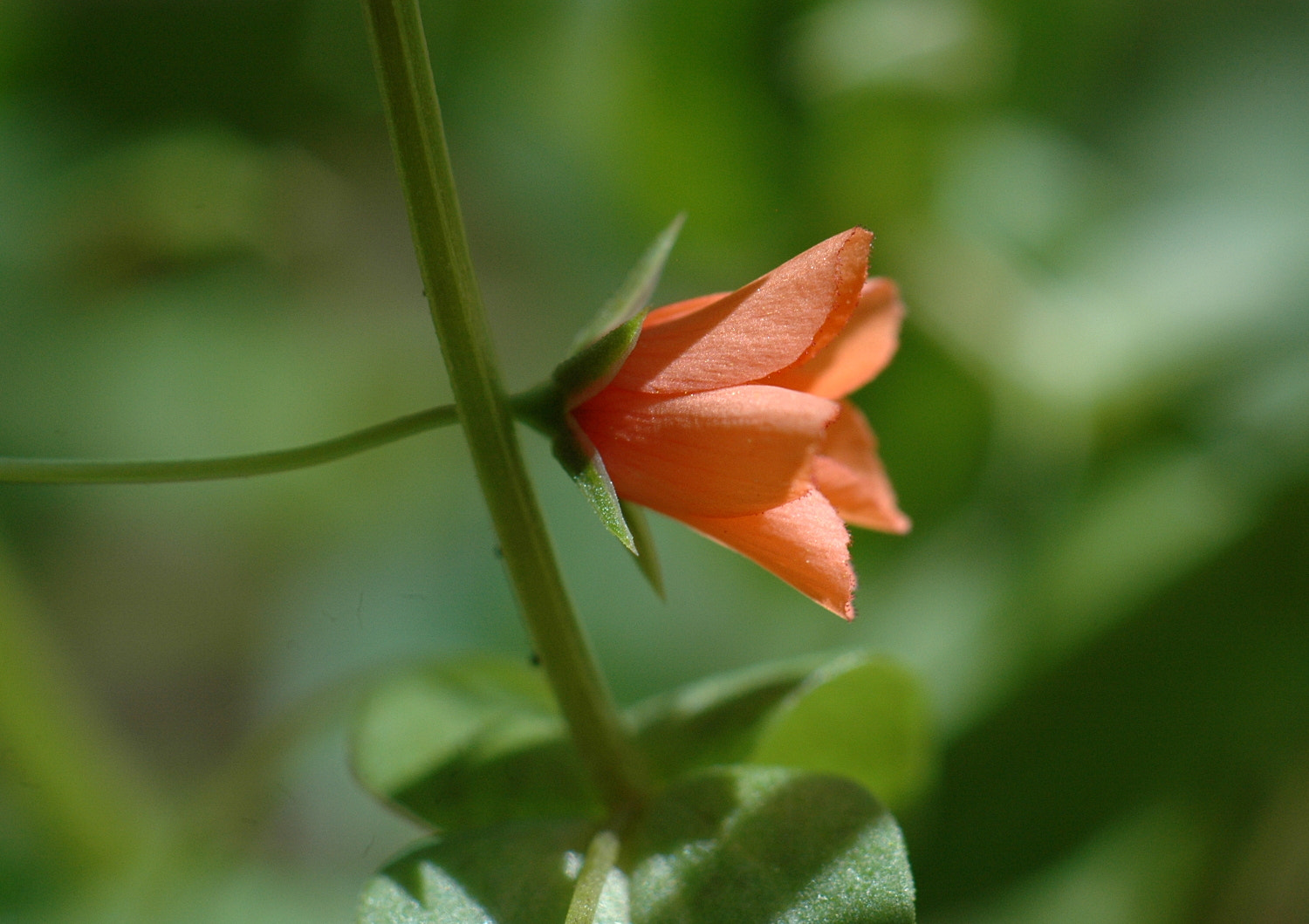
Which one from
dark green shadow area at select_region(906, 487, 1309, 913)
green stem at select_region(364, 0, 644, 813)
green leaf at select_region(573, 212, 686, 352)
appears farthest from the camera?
dark green shadow area at select_region(906, 487, 1309, 913)

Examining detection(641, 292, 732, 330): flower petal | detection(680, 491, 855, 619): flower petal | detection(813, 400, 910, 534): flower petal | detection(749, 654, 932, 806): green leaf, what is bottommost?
detection(749, 654, 932, 806): green leaf

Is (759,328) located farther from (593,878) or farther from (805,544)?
(593,878)

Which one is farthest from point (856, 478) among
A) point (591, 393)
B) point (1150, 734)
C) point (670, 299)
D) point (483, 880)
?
point (670, 299)

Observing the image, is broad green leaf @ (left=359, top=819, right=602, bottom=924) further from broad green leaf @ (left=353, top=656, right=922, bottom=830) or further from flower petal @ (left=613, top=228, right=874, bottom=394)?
flower petal @ (left=613, top=228, right=874, bottom=394)

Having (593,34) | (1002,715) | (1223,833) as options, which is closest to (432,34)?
(593,34)

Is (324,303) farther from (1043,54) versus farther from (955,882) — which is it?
(955,882)

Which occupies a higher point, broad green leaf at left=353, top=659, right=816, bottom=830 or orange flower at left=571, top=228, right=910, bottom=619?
orange flower at left=571, top=228, right=910, bottom=619

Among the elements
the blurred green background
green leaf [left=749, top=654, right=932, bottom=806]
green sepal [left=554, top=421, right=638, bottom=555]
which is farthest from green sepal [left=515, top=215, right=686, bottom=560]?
the blurred green background
